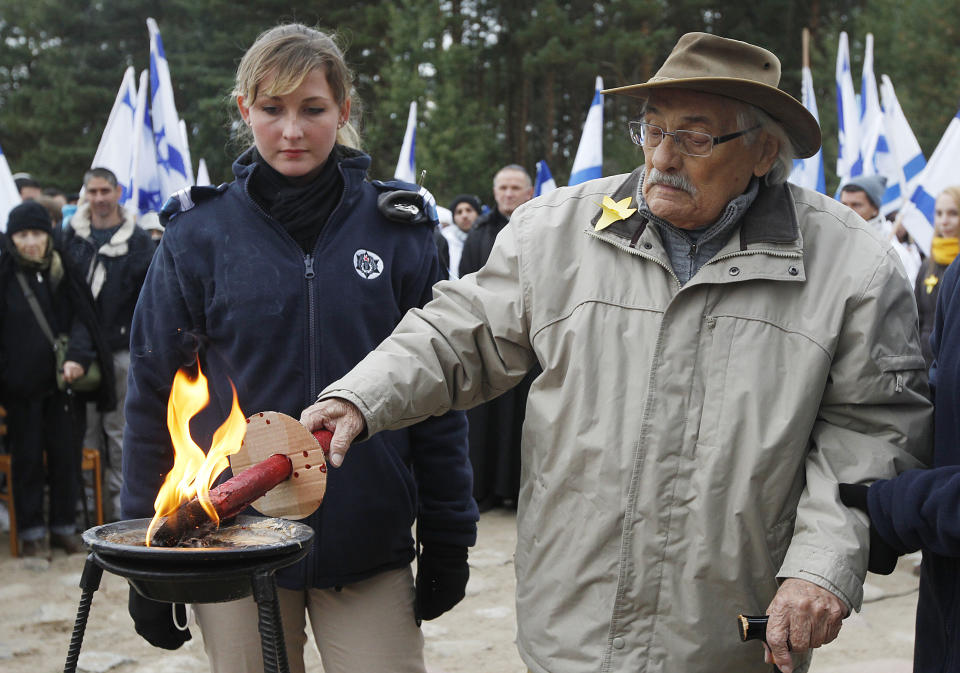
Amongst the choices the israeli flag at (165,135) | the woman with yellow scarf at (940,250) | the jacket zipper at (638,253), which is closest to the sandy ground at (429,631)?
the woman with yellow scarf at (940,250)

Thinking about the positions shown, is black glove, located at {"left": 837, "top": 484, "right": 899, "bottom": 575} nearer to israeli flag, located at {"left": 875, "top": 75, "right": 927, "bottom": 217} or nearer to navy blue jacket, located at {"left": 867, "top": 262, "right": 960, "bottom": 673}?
navy blue jacket, located at {"left": 867, "top": 262, "right": 960, "bottom": 673}

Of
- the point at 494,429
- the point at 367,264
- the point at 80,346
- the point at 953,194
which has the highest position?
the point at 367,264

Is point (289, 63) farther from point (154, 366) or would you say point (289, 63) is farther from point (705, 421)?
point (705, 421)

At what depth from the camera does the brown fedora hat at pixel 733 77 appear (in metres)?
2.29

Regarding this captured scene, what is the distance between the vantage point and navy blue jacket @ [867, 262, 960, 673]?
206cm

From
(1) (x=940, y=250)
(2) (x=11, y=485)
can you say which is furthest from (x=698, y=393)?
(2) (x=11, y=485)

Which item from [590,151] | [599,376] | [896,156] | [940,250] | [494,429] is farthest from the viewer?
[590,151]

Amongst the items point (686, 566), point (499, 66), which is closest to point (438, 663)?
point (686, 566)

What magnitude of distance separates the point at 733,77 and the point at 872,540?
1.07 meters

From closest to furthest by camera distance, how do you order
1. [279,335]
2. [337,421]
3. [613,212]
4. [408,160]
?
[337,421] → [613,212] → [279,335] → [408,160]

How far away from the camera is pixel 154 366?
2617mm

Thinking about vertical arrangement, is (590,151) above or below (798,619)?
above

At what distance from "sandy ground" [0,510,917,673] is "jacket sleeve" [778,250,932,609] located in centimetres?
282

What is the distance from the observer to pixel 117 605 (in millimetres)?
5637
